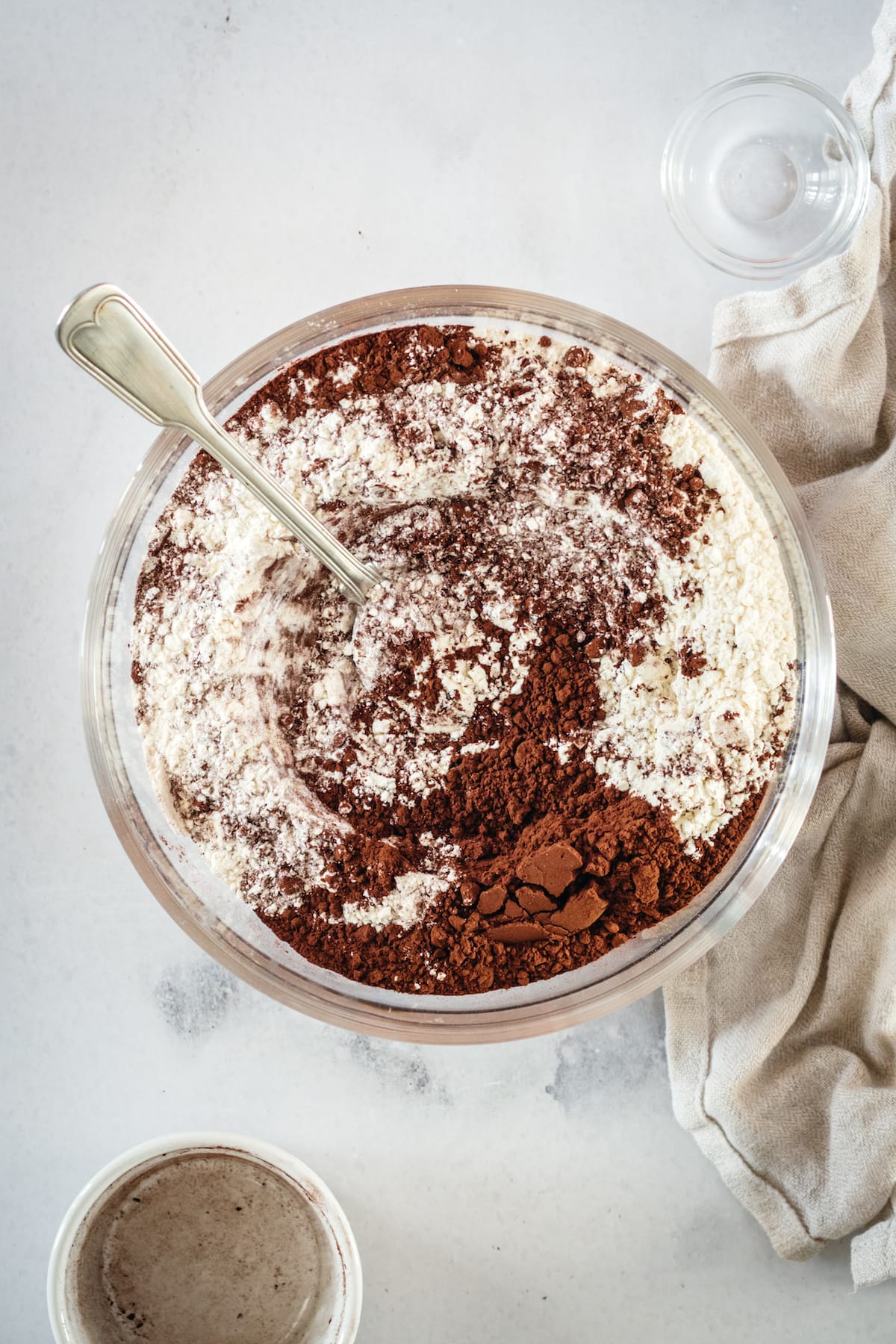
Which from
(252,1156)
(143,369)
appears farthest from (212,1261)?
(143,369)

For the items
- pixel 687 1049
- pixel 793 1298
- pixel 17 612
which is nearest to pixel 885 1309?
pixel 793 1298

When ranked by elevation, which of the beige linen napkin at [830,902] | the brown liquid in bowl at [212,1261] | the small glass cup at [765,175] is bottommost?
the brown liquid in bowl at [212,1261]

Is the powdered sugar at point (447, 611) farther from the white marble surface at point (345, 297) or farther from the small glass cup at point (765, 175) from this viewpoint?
the small glass cup at point (765, 175)

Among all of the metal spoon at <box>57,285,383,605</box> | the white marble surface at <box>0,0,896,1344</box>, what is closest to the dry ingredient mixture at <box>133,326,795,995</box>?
the metal spoon at <box>57,285,383,605</box>

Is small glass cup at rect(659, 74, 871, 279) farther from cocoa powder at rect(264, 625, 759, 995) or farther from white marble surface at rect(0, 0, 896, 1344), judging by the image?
cocoa powder at rect(264, 625, 759, 995)

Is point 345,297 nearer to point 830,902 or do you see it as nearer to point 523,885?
point 523,885

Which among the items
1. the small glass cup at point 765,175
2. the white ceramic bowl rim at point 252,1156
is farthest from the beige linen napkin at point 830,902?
the white ceramic bowl rim at point 252,1156

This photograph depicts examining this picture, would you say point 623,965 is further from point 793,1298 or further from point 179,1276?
point 179,1276
